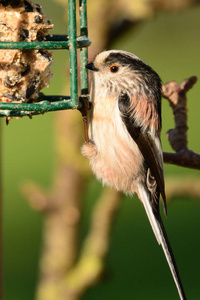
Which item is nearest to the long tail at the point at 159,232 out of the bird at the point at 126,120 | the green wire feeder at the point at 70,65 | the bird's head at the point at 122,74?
the bird at the point at 126,120

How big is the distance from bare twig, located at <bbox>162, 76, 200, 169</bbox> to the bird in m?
0.08

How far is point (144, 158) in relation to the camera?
11.6ft

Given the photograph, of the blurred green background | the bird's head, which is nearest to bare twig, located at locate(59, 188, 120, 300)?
the blurred green background

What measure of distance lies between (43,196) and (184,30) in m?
12.5

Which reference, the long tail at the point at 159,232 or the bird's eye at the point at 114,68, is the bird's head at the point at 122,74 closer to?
the bird's eye at the point at 114,68

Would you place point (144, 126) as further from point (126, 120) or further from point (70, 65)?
point (70, 65)

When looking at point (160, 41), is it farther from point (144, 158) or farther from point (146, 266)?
point (144, 158)

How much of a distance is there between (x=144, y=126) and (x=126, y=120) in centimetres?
11

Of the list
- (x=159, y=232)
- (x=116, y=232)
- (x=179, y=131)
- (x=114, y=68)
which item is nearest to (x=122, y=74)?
(x=114, y=68)

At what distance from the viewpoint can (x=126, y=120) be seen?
344 cm

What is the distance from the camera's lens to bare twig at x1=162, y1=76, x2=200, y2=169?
3.38 m

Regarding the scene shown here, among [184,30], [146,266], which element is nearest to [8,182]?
[146,266]

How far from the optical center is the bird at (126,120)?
11.3ft

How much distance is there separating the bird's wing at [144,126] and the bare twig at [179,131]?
0.07 m
